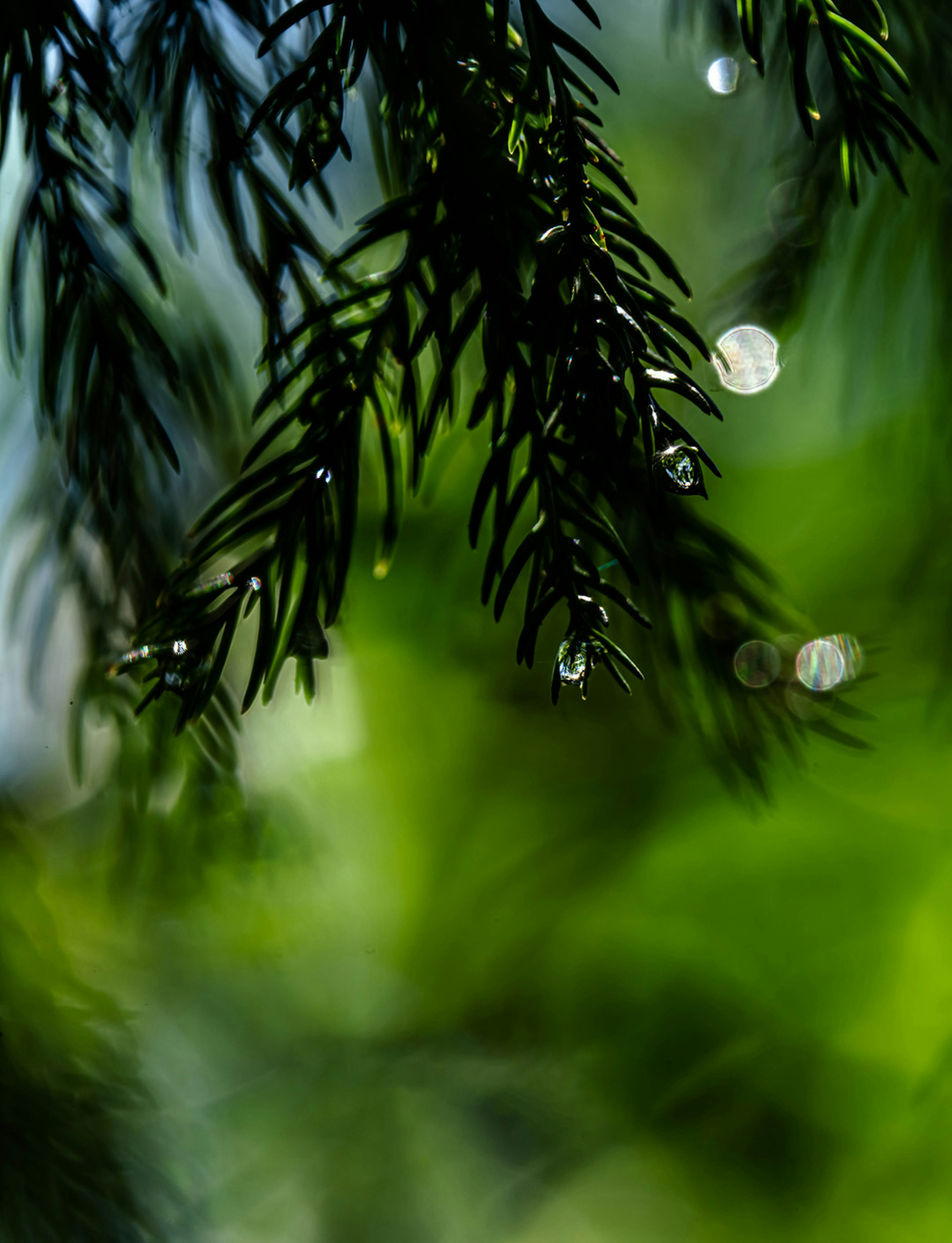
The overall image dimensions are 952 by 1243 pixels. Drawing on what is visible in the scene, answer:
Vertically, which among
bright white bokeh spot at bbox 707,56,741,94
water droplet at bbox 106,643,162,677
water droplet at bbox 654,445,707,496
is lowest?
water droplet at bbox 106,643,162,677

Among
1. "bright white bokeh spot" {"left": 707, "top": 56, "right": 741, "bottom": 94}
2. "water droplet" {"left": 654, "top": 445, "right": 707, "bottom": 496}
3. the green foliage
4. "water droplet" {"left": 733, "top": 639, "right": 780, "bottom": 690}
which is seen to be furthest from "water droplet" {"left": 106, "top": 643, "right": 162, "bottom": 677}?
"bright white bokeh spot" {"left": 707, "top": 56, "right": 741, "bottom": 94}

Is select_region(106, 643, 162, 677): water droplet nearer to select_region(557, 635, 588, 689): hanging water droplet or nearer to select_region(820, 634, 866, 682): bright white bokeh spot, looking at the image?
select_region(557, 635, 588, 689): hanging water droplet

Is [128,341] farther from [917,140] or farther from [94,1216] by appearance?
[94,1216]

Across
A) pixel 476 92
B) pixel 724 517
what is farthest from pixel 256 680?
pixel 724 517

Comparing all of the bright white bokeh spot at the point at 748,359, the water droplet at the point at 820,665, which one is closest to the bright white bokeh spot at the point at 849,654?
the water droplet at the point at 820,665

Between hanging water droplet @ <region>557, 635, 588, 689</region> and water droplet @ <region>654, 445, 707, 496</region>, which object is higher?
water droplet @ <region>654, 445, 707, 496</region>

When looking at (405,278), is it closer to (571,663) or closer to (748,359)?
(571,663)
